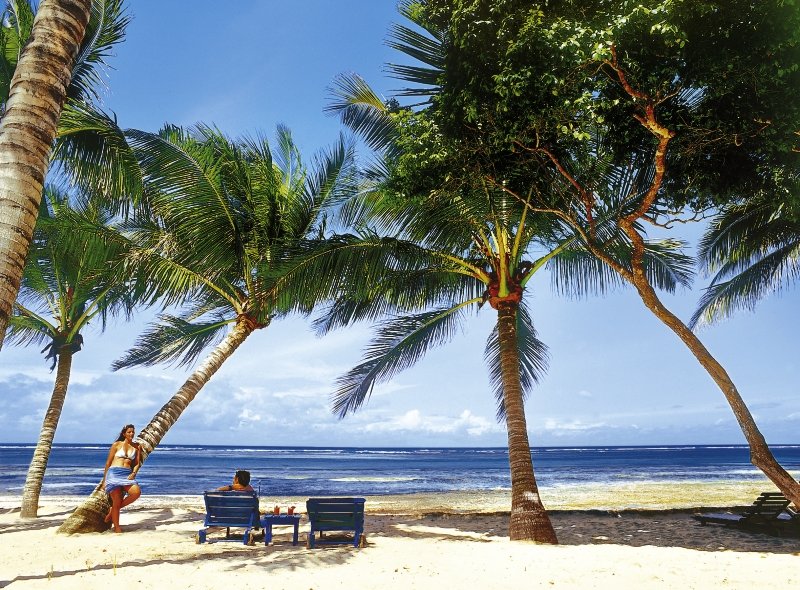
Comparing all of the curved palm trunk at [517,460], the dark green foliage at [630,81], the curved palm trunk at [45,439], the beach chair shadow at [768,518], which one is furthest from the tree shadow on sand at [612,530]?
the curved palm trunk at [45,439]

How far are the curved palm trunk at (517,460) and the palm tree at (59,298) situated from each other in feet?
23.6

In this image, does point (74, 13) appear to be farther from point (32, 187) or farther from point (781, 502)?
point (781, 502)

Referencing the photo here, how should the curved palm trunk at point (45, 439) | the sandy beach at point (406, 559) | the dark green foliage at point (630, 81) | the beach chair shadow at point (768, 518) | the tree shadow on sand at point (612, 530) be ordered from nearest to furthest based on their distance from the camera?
the sandy beach at point (406, 559) < the dark green foliage at point (630, 81) < the tree shadow on sand at point (612, 530) < the beach chair shadow at point (768, 518) < the curved palm trunk at point (45, 439)

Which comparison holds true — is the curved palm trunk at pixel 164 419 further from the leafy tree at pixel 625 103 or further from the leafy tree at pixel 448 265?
the leafy tree at pixel 625 103

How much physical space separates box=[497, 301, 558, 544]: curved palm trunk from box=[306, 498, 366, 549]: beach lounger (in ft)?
7.74

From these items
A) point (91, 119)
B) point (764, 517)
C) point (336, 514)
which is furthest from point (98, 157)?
point (764, 517)

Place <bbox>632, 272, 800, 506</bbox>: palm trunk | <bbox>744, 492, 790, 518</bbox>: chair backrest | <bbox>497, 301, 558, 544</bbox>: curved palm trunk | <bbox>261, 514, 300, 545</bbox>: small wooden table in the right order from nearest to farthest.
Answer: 1. <bbox>632, 272, 800, 506</bbox>: palm trunk
2. <bbox>261, 514, 300, 545</bbox>: small wooden table
3. <bbox>497, 301, 558, 544</bbox>: curved palm trunk
4. <bbox>744, 492, 790, 518</bbox>: chair backrest

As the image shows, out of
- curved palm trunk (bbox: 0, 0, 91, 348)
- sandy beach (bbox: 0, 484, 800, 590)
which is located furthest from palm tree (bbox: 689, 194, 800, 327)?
curved palm trunk (bbox: 0, 0, 91, 348)

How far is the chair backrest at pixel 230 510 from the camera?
27.6 ft

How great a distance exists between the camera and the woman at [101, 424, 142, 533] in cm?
923

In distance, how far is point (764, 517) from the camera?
10.4 meters

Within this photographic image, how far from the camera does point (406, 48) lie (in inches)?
387

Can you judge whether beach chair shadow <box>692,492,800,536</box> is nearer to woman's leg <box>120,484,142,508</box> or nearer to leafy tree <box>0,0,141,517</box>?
woman's leg <box>120,484,142,508</box>

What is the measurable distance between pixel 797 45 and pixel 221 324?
10.2m
